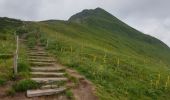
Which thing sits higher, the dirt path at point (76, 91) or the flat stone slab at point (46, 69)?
the flat stone slab at point (46, 69)

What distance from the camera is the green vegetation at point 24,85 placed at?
1977cm

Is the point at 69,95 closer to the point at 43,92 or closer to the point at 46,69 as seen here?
the point at 43,92

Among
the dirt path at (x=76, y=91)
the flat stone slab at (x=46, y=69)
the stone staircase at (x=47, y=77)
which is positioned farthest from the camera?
the flat stone slab at (x=46, y=69)

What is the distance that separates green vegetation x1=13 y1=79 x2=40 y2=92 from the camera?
19.8 m

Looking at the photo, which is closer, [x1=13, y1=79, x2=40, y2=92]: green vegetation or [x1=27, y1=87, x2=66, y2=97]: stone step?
[x1=27, y1=87, x2=66, y2=97]: stone step

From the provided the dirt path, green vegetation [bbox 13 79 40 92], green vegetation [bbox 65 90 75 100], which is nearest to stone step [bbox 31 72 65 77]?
the dirt path

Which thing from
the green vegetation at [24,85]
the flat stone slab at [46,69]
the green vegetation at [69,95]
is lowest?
the green vegetation at [69,95]

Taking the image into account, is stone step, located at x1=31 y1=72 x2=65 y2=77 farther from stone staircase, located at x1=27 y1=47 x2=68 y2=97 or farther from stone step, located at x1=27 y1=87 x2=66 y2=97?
stone step, located at x1=27 y1=87 x2=66 y2=97

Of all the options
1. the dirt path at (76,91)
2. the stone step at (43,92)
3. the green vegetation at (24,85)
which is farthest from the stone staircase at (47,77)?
the green vegetation at (24,85)

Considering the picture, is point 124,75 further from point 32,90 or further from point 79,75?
point 32,90

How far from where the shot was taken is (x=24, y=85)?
65.2ft

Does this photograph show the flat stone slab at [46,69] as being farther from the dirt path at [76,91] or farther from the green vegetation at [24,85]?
the green vegetation at [24,85]

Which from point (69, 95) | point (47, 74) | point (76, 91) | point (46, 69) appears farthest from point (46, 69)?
point (69, 95)

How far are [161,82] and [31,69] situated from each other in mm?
12898
